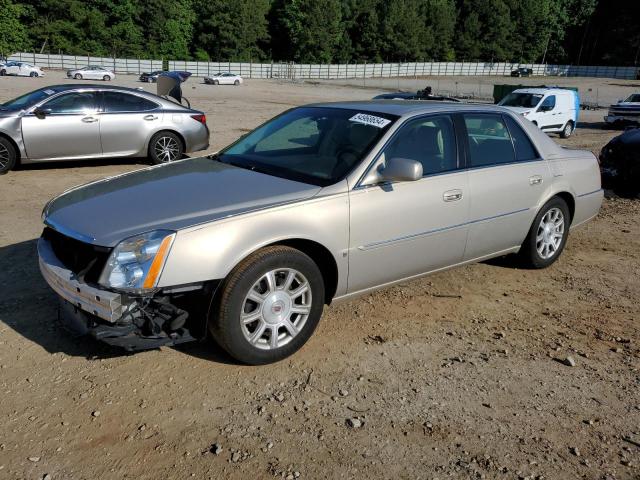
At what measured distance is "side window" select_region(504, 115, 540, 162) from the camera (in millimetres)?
5082

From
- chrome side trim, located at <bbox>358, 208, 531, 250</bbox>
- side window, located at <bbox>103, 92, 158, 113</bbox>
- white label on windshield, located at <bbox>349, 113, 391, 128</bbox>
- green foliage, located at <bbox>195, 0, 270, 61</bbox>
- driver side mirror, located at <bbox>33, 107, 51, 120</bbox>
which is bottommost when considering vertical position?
chrome side trim, located at <bbox>358, 208, 531, 250</bbox>

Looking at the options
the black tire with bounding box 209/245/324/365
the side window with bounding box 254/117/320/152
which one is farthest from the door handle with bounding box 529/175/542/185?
the black tire with bounding box 209/245/324/365

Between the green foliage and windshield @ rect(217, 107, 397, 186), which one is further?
the green foliage

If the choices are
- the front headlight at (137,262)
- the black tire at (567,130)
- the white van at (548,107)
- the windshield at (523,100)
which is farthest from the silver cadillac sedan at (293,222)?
the black tire at (567,130)

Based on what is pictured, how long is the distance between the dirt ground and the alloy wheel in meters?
5.49

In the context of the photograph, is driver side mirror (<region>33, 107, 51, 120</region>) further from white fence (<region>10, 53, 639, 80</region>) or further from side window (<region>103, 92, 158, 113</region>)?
white fence (<region>10, 53, 639, 80</region>)

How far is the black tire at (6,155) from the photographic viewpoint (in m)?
8.90

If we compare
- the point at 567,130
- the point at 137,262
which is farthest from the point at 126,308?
the point at 567,130

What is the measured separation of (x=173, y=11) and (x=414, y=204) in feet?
279

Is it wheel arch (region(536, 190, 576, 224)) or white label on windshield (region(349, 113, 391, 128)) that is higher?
white label on windshield (region(349, 113, 391, 128))

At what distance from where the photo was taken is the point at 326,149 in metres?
4.32

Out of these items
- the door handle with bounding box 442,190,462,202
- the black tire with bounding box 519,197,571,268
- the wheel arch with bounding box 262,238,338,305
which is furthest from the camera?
the black tire with bounding box 519,197,571,268

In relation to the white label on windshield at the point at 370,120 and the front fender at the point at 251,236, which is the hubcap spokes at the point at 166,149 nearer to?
the white label on windshield at the point at 370,120

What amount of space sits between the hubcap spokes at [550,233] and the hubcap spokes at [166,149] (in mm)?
6822
